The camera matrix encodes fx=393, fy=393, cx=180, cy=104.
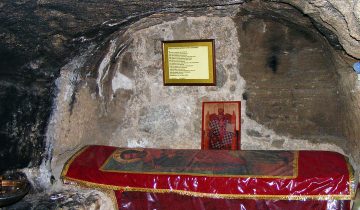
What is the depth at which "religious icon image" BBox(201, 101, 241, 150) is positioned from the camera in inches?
133

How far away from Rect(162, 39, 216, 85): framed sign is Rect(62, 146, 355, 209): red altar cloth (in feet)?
2.06

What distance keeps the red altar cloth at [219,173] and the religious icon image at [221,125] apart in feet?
0.77

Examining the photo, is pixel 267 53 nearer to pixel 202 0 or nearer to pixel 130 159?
pixel 202 0

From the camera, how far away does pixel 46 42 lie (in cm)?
256

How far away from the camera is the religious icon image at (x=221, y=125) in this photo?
3.38 m

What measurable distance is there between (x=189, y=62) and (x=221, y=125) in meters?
0.61

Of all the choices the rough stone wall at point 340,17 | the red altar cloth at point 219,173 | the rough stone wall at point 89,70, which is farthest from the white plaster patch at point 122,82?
the rough stone wall at point 340,17

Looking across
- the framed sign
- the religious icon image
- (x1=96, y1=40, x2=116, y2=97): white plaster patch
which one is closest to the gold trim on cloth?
the religious icon image

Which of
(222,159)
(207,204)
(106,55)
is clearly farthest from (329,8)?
(106,55)

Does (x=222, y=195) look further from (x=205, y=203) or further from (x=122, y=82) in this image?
(x=122, y=82)

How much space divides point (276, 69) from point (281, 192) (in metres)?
1.06

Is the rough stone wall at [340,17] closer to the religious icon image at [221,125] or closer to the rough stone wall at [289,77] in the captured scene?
the rough stone wall at [289,77]

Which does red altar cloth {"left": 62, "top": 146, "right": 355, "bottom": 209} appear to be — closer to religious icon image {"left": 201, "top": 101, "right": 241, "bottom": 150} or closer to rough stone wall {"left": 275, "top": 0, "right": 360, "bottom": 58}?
religious icon image {"left": 201, "top": 101, "right": 241, "bottom": 150}

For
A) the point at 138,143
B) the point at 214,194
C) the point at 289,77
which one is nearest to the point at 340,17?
the point at 289,77
